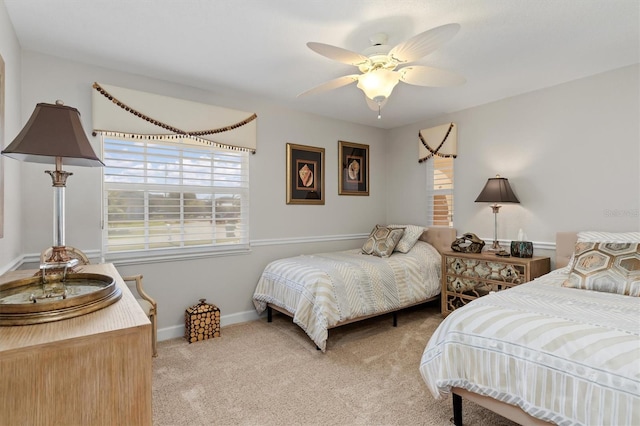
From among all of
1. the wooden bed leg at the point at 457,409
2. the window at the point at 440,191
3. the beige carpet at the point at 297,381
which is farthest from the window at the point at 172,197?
the wooden bed leg at the point at 457,409

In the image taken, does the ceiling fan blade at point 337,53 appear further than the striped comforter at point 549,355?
Yes

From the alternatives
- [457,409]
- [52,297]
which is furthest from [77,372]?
[457,409]

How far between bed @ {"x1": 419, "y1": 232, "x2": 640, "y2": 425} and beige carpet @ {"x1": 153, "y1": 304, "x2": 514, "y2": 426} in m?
0.39

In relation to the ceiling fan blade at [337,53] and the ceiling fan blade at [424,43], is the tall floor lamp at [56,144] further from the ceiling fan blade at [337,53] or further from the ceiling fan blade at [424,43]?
the ceiling fan blade at [424,43]

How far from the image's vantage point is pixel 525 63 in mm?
2748

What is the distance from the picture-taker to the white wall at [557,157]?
113 inches

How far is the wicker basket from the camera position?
305cm

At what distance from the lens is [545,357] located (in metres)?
1.44

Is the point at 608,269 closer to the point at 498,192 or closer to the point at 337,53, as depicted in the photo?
the point at 498,192

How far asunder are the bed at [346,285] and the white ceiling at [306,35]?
177 cm

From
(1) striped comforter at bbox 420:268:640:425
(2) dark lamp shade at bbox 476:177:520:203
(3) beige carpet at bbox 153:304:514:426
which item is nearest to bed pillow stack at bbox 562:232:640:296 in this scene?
(1) striped comforter at bbox 420:268:640:425

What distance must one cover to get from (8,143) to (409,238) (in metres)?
3.65

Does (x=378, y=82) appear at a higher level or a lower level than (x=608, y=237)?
higher

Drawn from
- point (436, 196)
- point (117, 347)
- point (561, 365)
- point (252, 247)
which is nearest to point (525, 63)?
point (436, 196)
